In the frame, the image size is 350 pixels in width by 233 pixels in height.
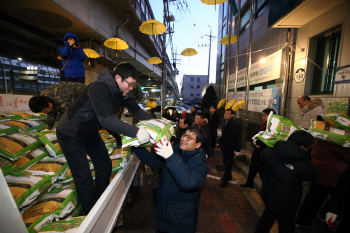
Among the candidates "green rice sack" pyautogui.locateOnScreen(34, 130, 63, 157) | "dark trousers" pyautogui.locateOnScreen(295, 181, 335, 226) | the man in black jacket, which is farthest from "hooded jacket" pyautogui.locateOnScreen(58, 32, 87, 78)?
"dark trousers" pyautogui.locateOnScreen(295, 181, 335, 226)

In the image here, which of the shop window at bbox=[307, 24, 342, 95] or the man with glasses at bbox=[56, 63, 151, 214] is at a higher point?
the shop window at bbox=[307, 24, 342, 95]

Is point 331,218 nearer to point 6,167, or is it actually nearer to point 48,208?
point 48,208

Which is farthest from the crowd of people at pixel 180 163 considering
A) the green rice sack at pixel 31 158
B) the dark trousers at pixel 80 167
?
the green rice sack at pixel 31 158

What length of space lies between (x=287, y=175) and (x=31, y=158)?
377 cm

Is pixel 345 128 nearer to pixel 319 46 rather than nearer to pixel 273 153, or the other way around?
pixel 273 153

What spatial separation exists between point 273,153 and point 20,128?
4603 mm

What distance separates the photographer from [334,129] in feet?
7.22

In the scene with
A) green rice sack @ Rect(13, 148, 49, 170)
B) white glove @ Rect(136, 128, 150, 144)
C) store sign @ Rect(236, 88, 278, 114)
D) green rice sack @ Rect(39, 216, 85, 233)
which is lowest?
green rice sack @ Rect(39, 216, 85, 233)

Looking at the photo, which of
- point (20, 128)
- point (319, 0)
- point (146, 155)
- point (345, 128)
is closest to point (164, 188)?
point (146, 155)

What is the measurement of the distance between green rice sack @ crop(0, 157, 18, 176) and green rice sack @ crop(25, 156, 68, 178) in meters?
0.19

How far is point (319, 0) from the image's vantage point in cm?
335

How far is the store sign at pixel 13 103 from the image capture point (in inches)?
163

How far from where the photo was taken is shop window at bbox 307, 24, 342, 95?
390 cm

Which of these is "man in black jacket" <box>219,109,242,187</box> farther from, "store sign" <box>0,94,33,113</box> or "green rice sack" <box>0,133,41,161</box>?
"store sign" <box>0,94,33,113</box>
